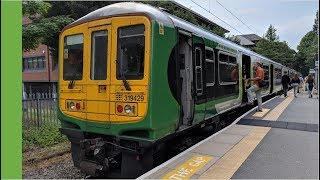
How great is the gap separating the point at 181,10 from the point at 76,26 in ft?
53.5

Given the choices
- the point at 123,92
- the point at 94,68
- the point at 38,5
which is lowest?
the point at 123,92

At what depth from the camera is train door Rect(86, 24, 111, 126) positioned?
18.7 ft

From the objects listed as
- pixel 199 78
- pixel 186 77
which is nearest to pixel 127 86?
pixel 186 77

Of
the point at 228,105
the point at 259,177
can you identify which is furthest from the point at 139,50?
the point at 228,105

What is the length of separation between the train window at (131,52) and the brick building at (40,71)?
88.5 ft

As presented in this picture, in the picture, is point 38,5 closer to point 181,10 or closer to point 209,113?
point 209,113

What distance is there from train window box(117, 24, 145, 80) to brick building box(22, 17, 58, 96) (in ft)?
88.5

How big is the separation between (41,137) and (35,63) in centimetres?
2709

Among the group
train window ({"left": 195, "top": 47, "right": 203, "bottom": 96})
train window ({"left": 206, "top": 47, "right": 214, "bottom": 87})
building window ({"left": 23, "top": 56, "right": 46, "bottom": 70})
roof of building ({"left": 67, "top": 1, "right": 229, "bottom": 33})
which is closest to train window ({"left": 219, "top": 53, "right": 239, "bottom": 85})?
train window ({"left": 206, "top": 47, "right": 214, "bottom": 87})

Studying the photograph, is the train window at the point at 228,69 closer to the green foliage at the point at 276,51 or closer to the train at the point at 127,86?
the train at the point at 127,86

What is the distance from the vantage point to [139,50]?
17.5 ft

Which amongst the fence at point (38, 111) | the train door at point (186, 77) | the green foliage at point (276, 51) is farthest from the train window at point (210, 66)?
the green foliage at point (276, 51)

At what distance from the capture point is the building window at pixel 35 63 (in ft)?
110

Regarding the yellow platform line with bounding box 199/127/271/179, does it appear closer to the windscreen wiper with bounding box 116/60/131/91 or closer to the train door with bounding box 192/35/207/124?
the train door with bounding box 192/35/207/124
